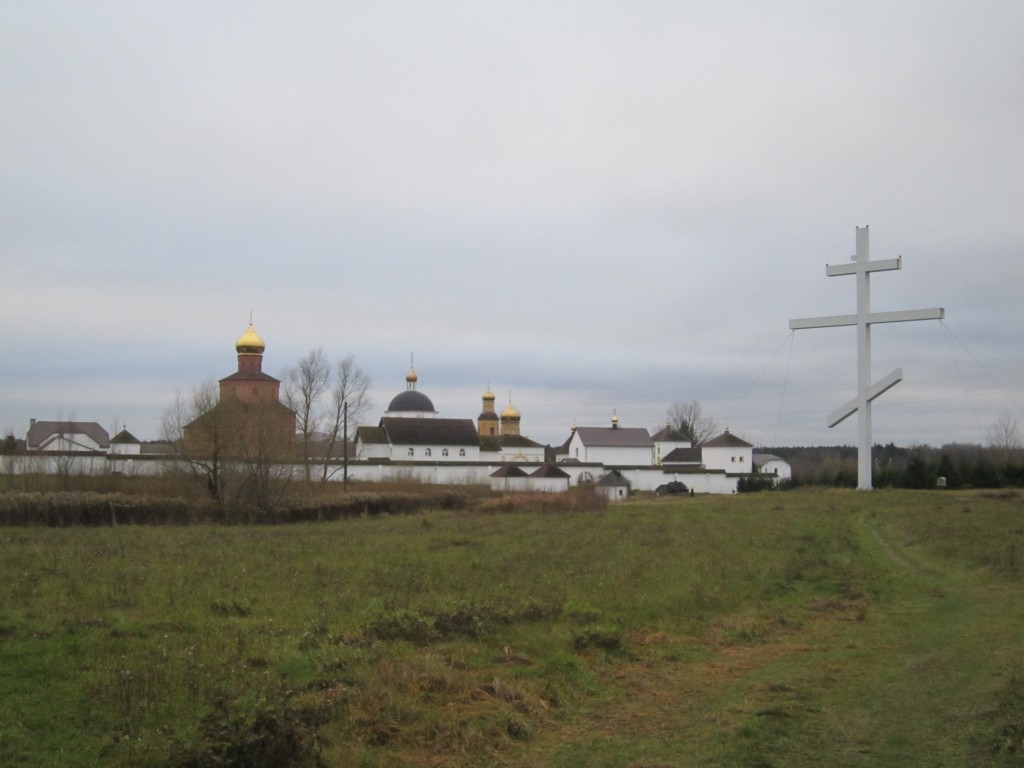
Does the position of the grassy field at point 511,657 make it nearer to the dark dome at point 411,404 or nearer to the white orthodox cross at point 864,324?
the white orthodox cross at point 864,324

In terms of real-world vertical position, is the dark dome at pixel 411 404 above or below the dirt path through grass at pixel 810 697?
above

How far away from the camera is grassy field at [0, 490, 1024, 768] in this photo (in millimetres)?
6445

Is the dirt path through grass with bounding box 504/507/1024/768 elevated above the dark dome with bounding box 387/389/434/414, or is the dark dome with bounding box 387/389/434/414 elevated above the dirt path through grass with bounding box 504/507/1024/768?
the dark dome with bounding box 387/389/434/414

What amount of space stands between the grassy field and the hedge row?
977 centimetres

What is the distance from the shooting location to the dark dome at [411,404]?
263ft

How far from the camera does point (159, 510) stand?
31.1m

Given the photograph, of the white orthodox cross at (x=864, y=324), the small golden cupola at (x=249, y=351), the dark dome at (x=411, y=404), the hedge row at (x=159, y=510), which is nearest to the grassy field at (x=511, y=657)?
the hedge row at (x=159, y=510)

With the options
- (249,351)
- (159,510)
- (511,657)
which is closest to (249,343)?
(249,351)

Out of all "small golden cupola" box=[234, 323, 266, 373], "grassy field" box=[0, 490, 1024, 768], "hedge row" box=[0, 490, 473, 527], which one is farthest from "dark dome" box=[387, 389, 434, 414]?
"grassy field" box=[0, 490, 1024, 768]

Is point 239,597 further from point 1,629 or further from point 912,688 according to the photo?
point 912,688

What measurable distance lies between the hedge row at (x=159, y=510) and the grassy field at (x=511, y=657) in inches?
385

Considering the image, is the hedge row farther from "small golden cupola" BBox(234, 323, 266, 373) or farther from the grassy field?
"small golden cupola" BBox(234, 323, 266, 373)

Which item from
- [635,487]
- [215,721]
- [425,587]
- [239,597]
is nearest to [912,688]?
[215,721]

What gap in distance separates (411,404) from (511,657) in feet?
235
